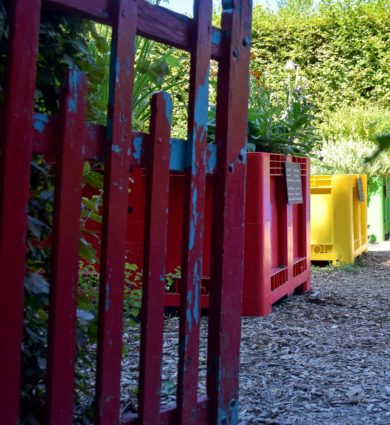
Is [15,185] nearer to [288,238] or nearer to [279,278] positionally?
[279,278]

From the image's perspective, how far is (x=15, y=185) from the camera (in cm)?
128

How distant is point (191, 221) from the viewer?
167 centimetres

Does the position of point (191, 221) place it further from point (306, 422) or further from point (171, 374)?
point (171, 374)

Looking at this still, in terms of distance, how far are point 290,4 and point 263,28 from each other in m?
3.16

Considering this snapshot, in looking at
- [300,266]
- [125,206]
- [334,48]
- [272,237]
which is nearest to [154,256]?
[125,206]

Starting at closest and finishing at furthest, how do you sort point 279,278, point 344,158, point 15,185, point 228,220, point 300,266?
point 15,185 → point 228,220 → point 279,278 → point 300,266 → point 344,158

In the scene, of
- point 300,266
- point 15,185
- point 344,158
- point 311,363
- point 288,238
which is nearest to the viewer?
point 15,185

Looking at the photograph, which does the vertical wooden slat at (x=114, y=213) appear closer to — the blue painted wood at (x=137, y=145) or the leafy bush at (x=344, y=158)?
the blue painted wood at (x=137, y=145)

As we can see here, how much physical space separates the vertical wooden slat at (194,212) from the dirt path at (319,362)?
0.64m

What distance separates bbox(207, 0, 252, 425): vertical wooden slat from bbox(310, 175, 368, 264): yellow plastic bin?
476 cm

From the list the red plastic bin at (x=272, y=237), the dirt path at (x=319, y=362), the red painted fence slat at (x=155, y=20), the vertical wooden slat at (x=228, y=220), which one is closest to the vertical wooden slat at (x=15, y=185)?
the red painted fence slat at (x=155, y=20)

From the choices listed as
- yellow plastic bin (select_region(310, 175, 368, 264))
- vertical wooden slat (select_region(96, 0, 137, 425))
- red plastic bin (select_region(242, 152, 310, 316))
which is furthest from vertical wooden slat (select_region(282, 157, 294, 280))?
vertical wooden slat (select_region(96, 0, 137, 425))

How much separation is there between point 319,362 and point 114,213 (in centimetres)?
185

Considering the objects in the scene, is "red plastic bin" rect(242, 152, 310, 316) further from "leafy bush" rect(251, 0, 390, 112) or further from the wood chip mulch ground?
"leafy bush" rect(251, 0, 390, 112)
